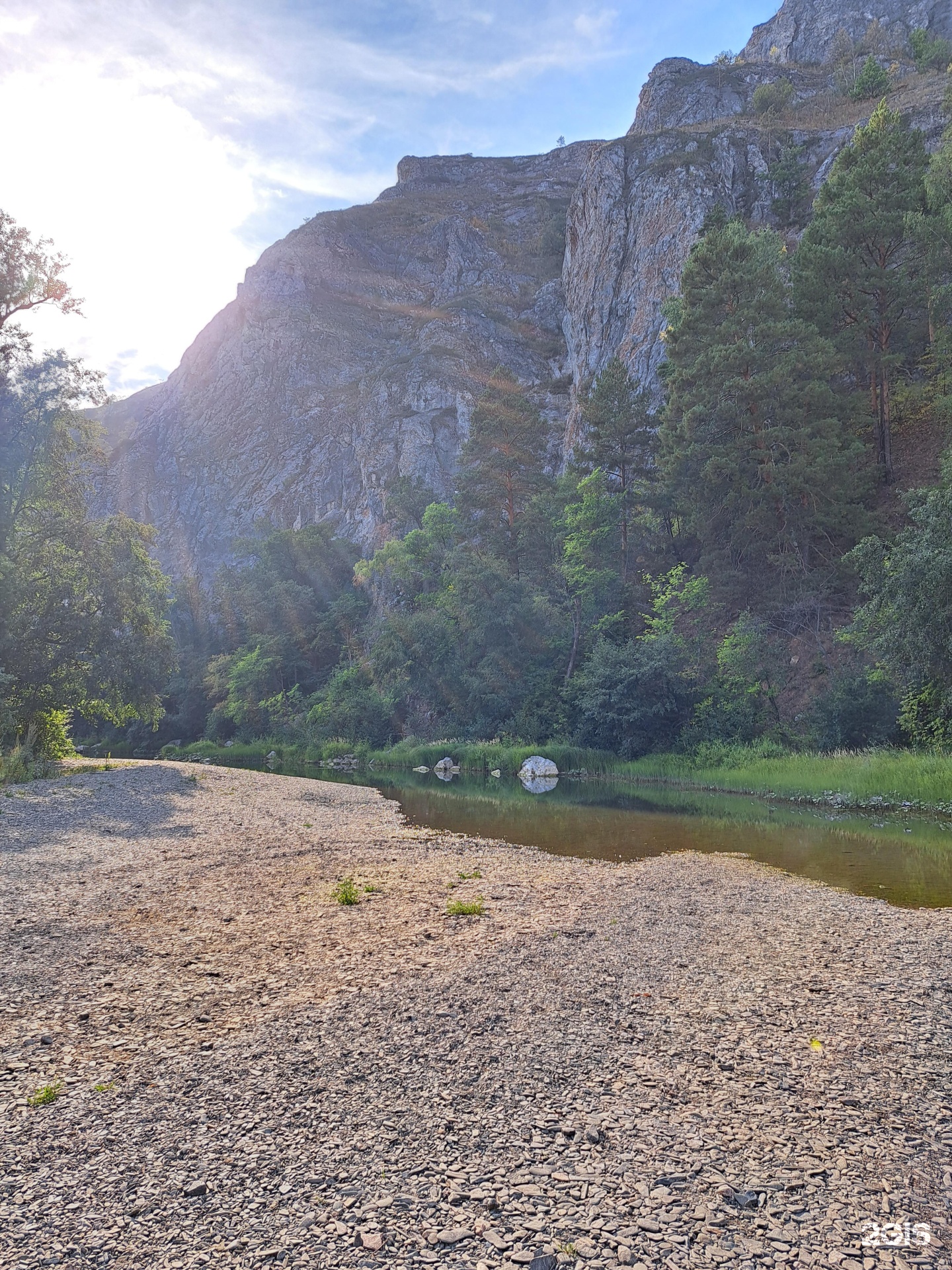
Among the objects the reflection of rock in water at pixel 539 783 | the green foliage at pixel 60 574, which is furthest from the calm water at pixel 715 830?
the green foliage at pixel 60 574

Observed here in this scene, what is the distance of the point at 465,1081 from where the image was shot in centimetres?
545

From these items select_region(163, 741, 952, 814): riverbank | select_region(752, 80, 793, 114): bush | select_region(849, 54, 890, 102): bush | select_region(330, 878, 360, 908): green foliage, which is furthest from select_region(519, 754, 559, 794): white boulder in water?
select_region(752, 80, 793, 114): bush

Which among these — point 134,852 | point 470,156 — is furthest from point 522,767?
point 470,156

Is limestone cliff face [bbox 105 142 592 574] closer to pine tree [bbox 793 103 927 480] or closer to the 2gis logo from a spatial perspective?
pine tree [bbox 793 103 927 480]

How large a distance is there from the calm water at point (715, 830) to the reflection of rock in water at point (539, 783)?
0.74 metres

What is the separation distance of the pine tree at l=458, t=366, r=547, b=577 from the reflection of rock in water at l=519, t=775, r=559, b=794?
2071cm

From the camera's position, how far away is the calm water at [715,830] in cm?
1380

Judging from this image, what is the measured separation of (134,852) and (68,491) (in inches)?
868

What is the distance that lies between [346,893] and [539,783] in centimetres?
2436

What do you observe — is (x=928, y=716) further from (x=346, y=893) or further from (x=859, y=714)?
(x=346, y=893)

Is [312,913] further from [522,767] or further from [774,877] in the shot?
[522,767]

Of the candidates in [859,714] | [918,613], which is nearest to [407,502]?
[859,714]

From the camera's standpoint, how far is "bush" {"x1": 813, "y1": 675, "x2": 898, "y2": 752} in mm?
25750

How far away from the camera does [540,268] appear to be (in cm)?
11075
